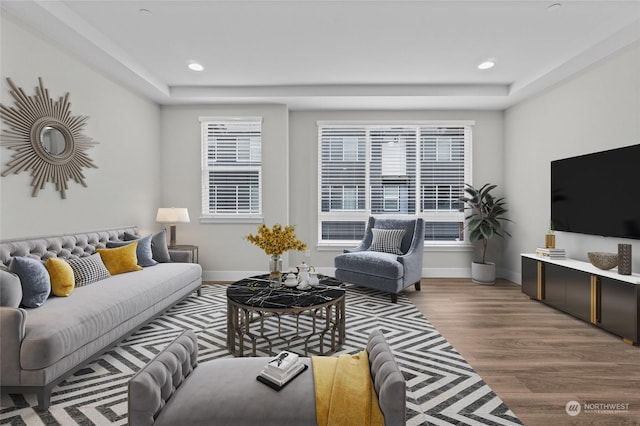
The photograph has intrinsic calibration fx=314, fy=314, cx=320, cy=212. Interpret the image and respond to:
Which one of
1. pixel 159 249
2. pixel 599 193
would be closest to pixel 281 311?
pixel 159 249

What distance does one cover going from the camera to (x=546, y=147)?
4.29 metres

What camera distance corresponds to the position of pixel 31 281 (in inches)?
89.0

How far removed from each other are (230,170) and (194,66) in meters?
1.64

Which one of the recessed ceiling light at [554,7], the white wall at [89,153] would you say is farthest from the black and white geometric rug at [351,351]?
the recessed ceiling light at [554,7]

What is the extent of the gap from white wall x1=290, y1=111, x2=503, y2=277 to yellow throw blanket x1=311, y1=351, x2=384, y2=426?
383 centimetres

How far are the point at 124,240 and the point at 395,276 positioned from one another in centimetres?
337

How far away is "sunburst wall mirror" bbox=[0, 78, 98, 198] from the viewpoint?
2688mm

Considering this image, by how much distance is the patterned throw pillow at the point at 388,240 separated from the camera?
4.48m

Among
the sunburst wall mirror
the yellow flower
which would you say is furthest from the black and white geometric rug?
the sunburst wall mirror

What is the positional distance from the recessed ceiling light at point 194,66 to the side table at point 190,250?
2.36 m

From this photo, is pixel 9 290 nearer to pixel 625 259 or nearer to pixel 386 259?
pixel 386 259

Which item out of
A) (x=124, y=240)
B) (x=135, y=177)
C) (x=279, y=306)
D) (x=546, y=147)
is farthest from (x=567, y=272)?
(x=135, y=177)

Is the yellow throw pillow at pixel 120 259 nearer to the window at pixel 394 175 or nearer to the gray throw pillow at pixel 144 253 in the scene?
the gray throw pillow at pixel 144 253

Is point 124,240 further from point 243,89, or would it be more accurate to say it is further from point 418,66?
point 418,66
